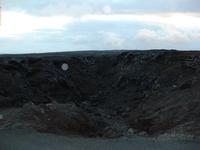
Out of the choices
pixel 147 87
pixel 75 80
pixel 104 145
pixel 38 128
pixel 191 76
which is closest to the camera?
pixel 104 145

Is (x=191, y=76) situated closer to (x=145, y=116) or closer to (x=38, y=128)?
(x=145, y=116)

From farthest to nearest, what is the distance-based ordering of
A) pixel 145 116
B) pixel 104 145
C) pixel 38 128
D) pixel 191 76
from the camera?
1. pixel 191 76
2. pixel 145 116
3. pixel 38 128
4. pixel 104 145

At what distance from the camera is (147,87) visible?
3353cm

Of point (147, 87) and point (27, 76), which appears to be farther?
point (27, 76)

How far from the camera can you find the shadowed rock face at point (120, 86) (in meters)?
25.9

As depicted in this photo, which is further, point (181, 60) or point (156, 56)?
point (156, 56)

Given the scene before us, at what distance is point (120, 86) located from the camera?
36500 millimetres

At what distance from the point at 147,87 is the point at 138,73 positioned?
3.07 metres

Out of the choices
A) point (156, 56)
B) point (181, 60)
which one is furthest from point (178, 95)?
point (156, 56)

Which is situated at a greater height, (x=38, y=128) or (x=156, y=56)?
(x=156, y=56)

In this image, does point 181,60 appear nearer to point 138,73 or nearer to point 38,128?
point 138,73

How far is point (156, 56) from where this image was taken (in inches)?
1442

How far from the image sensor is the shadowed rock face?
85.0 feet

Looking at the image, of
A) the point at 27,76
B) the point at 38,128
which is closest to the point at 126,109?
the point at 27,76
